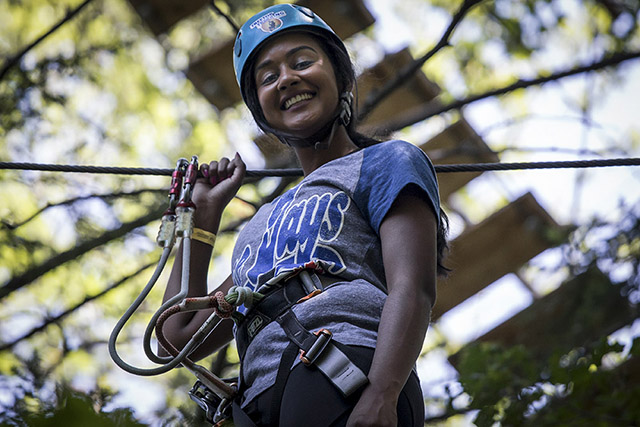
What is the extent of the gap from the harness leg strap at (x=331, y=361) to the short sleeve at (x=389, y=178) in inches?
13.6

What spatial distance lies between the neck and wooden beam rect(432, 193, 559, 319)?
3.80m

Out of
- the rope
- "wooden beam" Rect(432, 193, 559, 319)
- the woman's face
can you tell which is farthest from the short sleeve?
"wooden beam" Rect(432, 193, 559, 319)

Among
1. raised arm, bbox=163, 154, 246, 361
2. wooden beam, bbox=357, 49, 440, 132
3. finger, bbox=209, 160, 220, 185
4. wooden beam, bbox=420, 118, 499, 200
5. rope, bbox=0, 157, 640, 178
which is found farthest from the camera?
wooden beam, bbox=420, 118, 499, 200

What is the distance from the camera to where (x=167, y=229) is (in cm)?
246

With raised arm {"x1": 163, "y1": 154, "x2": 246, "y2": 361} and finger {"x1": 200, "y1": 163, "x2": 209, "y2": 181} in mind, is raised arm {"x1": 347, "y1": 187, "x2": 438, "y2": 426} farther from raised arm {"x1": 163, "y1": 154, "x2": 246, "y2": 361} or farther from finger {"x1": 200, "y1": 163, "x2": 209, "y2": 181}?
finger {"x1": 200, "y1": 163, "x2": 209, "y2": 181}

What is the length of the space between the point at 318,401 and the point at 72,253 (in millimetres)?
3516

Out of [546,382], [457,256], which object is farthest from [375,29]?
[546,382]

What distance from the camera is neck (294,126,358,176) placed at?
254 cm

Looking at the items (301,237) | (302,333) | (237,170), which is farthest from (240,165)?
(302,333)

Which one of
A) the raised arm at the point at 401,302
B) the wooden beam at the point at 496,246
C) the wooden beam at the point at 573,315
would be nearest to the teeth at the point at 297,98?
the raised arm at the point at 401,302

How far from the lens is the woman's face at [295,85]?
2.49 m

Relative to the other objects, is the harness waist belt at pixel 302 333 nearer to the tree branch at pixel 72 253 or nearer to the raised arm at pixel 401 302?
the raised arm at pixel 401 302

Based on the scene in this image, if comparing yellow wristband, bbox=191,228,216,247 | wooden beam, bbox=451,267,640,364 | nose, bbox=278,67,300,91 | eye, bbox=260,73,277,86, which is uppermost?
eye, bbox=260,73,277,86

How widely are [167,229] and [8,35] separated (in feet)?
18.1
